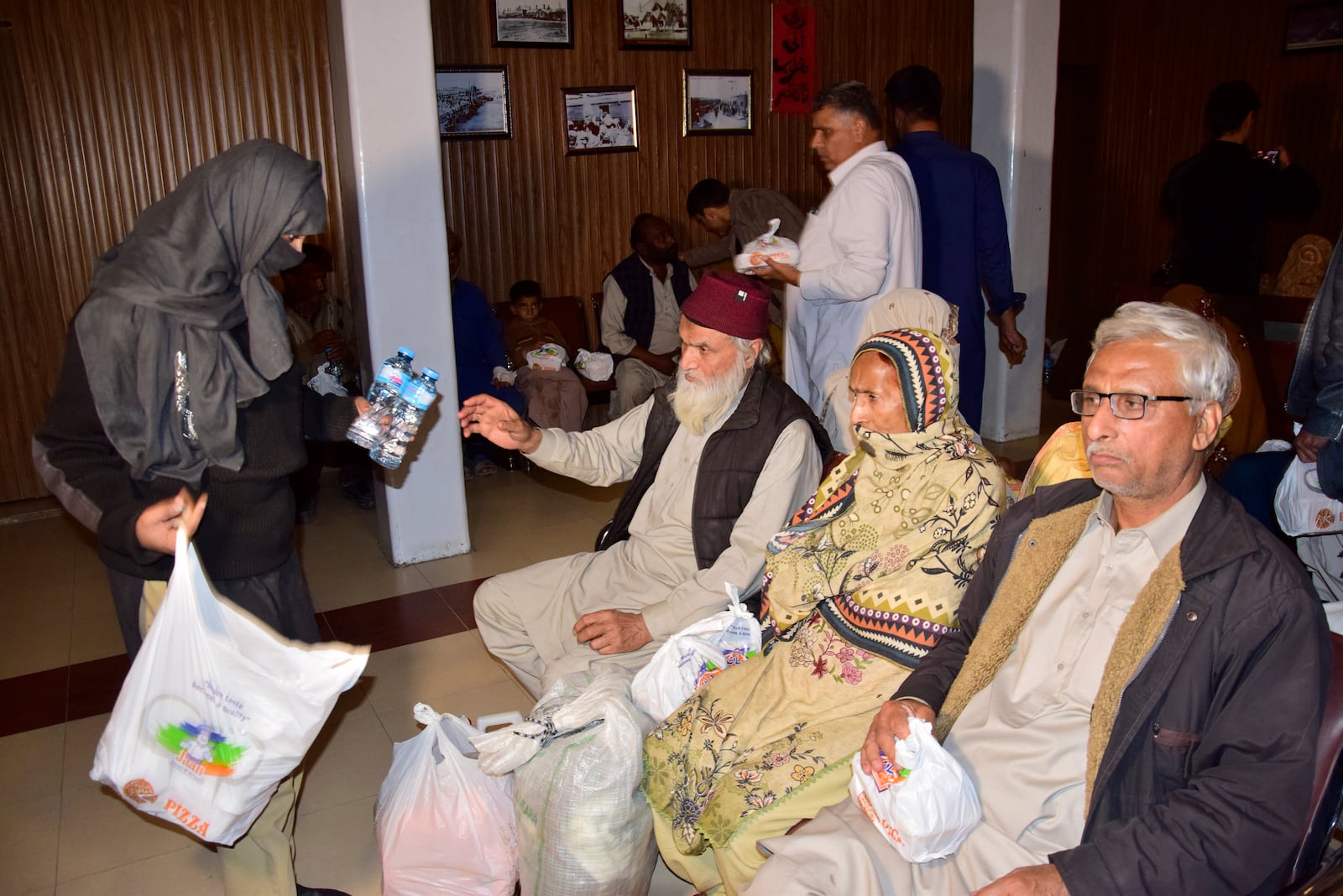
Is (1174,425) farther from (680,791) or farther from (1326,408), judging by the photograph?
(1326,408)

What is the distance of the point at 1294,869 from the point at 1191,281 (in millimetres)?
4063

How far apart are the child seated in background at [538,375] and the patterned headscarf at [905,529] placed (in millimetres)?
3827

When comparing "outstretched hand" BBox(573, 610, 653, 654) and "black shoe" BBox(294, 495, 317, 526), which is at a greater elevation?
"outstretched hand" BBox(573, 610, 653, 654)

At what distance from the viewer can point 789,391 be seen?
2805 mm

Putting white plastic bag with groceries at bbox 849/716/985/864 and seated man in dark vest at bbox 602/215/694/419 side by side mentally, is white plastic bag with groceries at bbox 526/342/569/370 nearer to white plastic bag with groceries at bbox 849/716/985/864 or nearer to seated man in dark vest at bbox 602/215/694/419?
seated man in dark vest at bbox 602/215/694/419

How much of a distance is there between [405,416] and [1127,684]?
178cm

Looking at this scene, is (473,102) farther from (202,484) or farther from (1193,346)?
(1193,346)

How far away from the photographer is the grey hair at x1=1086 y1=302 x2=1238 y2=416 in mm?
1644

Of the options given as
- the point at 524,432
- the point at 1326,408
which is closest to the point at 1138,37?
the point at 1326,408

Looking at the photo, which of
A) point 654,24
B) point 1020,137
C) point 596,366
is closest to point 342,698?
point 596,366

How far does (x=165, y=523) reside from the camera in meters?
1.98

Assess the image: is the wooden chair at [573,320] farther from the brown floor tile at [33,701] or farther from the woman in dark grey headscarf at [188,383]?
the woman in dark grey headscarf at [188,383]

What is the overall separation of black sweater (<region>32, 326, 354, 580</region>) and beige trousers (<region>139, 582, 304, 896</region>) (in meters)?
0.55

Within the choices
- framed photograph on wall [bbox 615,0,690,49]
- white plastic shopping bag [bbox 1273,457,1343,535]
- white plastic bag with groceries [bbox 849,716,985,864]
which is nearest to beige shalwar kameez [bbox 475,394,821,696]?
white plastic bag with groceries [bbox 849,716,985,864]
